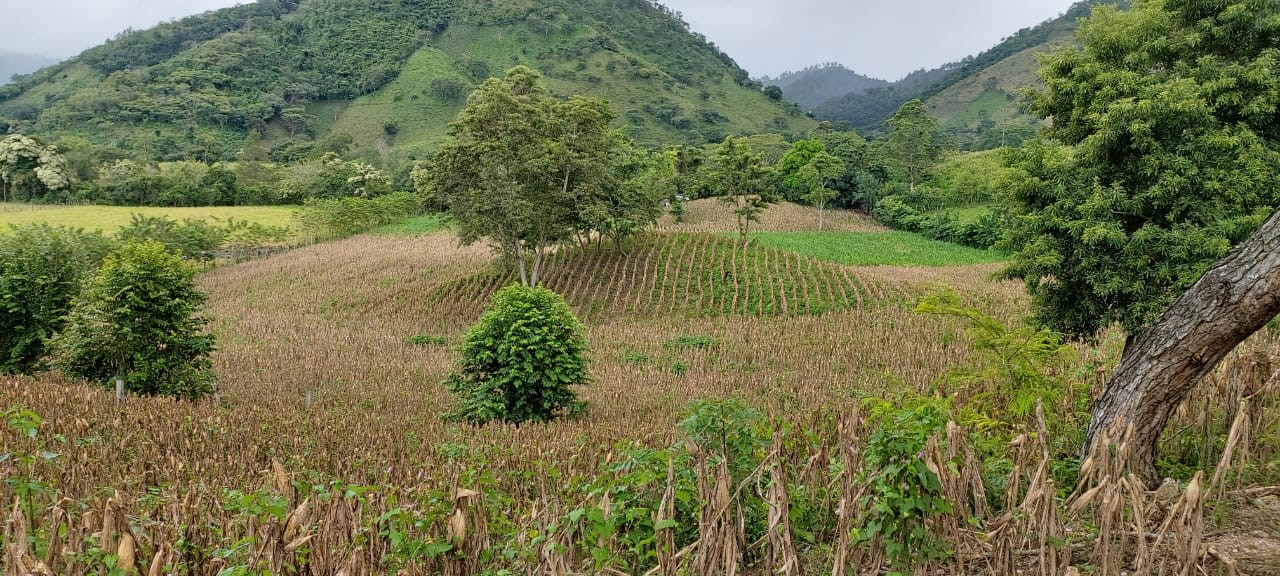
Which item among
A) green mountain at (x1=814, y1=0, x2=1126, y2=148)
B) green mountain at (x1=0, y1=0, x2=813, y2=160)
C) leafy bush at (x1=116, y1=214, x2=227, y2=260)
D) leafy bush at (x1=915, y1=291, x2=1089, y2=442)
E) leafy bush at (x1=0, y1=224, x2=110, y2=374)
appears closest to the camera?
leafy bush at (x1=915, y1=291, x2=1089, y2=442)

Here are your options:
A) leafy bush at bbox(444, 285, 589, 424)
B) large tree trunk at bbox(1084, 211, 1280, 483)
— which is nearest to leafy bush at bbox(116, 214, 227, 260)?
leafy bush at bbox(444, 285, 589, 424)

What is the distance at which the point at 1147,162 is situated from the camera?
8008mm

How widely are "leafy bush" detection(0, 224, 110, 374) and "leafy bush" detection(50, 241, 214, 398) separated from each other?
3.75 ft

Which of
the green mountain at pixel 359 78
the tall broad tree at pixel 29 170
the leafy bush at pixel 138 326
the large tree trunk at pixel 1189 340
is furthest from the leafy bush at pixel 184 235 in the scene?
the green mountain at pixel 359 78

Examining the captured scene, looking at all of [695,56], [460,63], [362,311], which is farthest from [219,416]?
[695,56]

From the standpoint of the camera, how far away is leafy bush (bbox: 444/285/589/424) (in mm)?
8703

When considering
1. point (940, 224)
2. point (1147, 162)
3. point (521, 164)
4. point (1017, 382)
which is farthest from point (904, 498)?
point (940, 224)

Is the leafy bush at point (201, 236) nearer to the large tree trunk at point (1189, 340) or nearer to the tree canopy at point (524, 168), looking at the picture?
the tree canopy at point (524, 168)

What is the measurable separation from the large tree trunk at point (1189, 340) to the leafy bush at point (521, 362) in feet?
21.4

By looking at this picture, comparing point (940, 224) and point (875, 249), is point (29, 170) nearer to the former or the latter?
point (875, 249)

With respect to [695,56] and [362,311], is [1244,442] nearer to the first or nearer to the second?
[362,311]

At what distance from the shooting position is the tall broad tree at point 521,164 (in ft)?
59.7

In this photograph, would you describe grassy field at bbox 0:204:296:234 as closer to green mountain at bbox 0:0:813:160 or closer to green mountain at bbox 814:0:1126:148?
green mountain at bbox 0:0:813:160

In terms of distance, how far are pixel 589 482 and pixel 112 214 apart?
175ft
